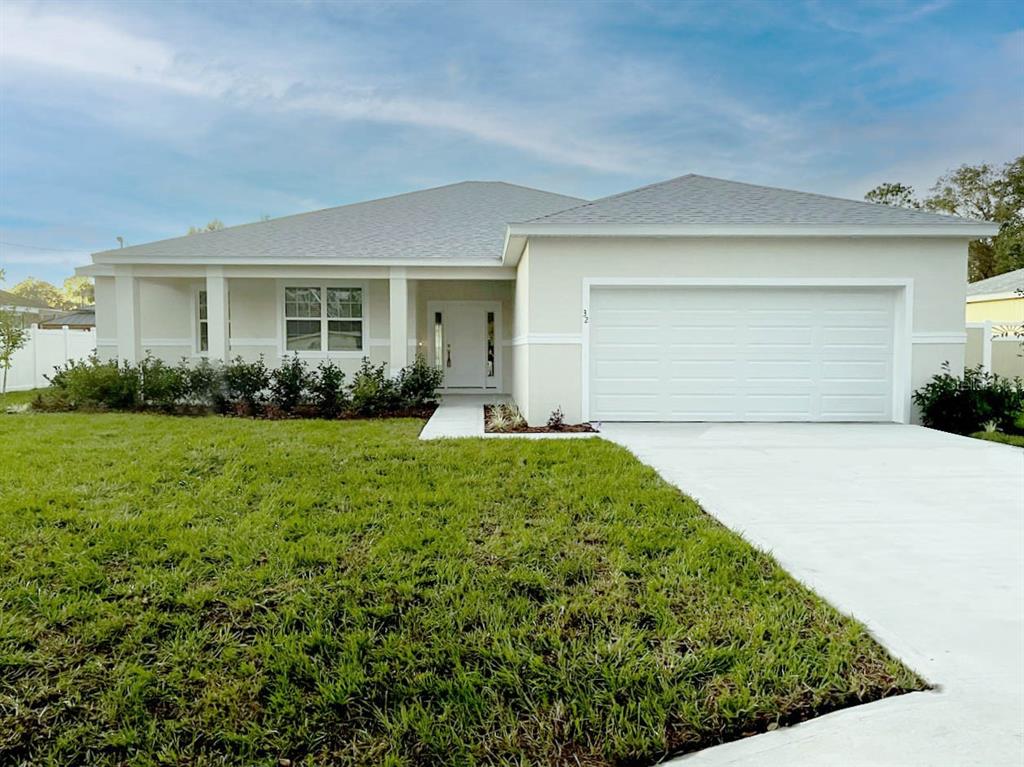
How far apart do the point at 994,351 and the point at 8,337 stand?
75.0 ft

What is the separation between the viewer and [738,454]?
743 centimetres

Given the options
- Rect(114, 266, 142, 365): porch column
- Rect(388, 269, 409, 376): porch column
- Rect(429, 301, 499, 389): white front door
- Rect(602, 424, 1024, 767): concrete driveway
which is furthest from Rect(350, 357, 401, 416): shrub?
Rect(114, 266, 142, 365): porch column

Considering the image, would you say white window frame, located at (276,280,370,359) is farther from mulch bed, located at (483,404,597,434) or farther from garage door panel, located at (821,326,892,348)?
garage door panel, located at (821,326,892,348)

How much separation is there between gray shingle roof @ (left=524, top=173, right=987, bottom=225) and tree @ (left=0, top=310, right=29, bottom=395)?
14.3m

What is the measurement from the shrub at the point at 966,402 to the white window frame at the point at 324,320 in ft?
36.7

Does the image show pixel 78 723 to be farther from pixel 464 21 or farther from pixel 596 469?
pixel 464 21

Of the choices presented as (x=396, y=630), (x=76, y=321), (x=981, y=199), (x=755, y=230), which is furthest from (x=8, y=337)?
(x=981, y=199)

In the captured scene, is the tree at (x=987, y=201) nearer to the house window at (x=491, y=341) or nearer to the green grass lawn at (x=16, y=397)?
the house window at (x=491, y=341)

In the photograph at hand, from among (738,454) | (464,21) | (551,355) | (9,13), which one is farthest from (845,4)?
(9,13)

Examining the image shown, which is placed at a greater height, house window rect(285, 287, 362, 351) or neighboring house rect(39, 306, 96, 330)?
neighboring house rect(39, 306, 96, 330)

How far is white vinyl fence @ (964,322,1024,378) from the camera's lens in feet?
39.0

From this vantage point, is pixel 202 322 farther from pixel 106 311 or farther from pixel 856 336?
pixel 856 336

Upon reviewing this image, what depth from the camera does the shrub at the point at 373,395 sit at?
11406 millimetres

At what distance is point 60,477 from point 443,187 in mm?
14984
